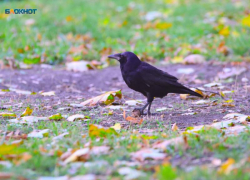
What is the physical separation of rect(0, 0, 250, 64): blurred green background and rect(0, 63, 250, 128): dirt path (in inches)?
29.6

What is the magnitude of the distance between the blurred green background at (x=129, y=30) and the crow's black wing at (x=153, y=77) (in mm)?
3090

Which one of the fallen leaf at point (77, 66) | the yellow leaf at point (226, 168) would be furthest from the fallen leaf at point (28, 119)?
the fallen leaf at point (77, 66)

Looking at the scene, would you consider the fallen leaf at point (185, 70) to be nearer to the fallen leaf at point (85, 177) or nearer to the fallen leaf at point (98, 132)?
the fallen leaf at point (98, 132)

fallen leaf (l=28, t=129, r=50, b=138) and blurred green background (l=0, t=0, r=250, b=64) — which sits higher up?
blurred green background (l=0, t=0, r=250, b=64)

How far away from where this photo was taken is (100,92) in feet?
18.4

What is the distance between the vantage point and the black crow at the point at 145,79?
4.02m

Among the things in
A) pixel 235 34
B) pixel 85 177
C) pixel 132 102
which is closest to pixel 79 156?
pixel 85 177

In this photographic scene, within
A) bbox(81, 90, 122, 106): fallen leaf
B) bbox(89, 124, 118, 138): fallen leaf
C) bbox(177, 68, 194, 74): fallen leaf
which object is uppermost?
bbox(177, 68, 194, 74): fallen leaf

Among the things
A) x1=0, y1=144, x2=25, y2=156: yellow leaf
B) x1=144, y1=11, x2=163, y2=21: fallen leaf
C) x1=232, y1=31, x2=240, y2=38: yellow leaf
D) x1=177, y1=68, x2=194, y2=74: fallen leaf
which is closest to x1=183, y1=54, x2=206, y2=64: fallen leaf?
x1=177, y1=68, x2=194, y2=74: fallen leaf

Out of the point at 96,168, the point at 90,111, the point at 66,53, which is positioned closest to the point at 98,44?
the point at 66,53

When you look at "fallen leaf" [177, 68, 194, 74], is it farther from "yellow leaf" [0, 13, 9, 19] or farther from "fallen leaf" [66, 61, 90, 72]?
"yellow leaf" [0, 13, 9, 19]

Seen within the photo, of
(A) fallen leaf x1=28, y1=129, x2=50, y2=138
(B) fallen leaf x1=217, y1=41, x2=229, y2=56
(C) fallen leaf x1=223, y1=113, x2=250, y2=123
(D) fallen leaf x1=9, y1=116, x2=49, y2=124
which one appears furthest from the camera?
(B) fallen leaf x1=217, y1=41, x2=229, y2=56

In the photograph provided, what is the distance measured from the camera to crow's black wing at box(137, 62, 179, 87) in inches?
159

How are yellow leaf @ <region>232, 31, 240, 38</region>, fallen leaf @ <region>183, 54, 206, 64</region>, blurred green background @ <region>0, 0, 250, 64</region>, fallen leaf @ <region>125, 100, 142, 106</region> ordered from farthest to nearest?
1. yellow leaf @ <region>232, 31, 240, 38</region>
2. blurred green background @ <region>0, 0, 250, 64</region>
3. fallen leaf @ <region>183, 54, 206, 64</region>
4. fallen leaf @ <region>125, 100, 142, 106</region>
